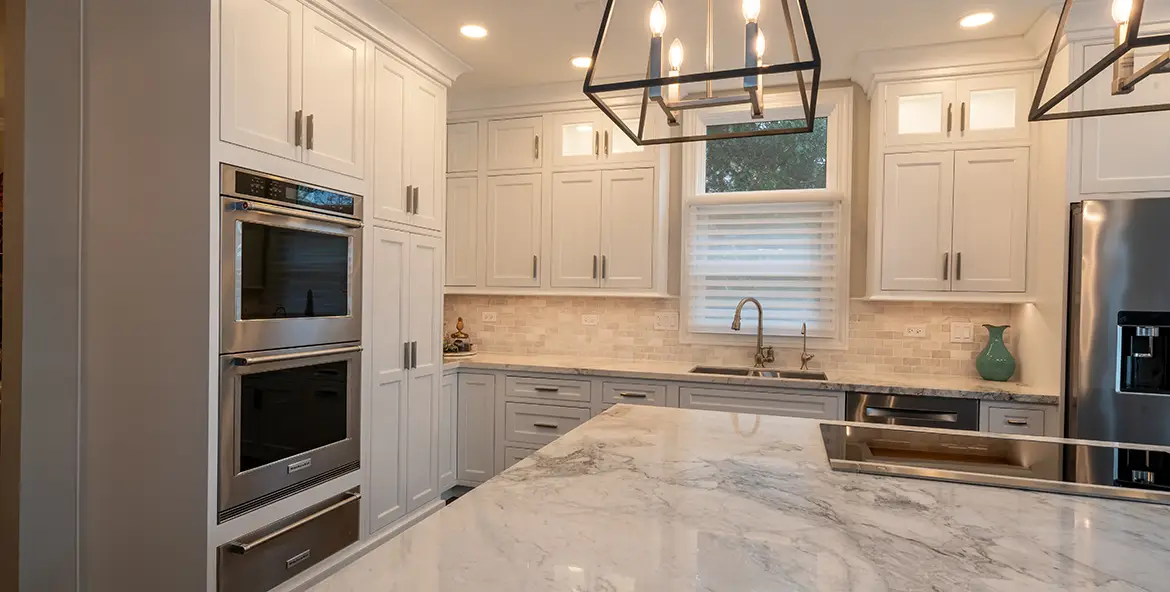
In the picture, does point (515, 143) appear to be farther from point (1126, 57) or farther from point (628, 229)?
point (1126, 57)

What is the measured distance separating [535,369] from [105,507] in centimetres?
204

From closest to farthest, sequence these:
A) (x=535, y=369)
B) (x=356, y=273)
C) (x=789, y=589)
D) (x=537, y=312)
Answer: (x=789, y=589)
(x=356, y=273)
(x=535, y=369)
(x=537, y=312)

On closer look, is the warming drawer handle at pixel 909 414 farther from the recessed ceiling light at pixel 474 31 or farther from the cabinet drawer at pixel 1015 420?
the recessed ceiling light at pixel 474 31

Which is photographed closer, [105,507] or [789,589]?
[789,589]

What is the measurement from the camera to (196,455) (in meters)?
2.00

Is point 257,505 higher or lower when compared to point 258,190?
lower

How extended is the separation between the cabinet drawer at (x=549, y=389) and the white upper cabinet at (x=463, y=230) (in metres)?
0.85

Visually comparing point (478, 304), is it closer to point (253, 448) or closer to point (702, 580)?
point (253, 448)


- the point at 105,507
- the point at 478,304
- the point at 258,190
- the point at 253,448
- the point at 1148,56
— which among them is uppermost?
the point at 1148,56

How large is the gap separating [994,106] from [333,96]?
10.7 ft

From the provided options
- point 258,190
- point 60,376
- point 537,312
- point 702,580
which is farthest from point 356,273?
point 702,580

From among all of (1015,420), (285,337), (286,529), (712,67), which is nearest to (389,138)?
(285,337)

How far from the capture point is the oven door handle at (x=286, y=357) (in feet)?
6.82

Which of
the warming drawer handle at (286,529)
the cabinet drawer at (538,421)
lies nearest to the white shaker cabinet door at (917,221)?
the cabinet drawer at (538,421)
